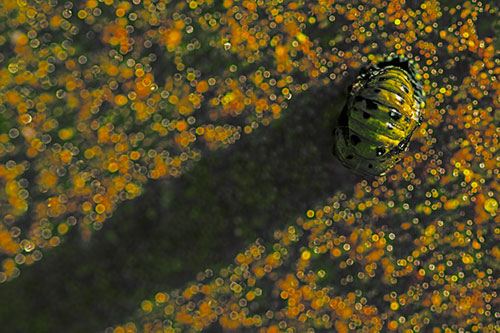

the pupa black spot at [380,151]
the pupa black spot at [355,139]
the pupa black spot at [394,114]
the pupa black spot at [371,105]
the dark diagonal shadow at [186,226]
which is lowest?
the dark diagonal shadow at [186,226]

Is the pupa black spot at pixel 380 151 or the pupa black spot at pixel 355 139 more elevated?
the pupa black spot at pixel 355 139

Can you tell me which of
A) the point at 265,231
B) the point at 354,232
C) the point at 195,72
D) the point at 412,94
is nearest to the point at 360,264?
the point at 354,232

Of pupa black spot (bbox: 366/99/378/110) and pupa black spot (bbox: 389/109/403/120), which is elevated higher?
pupa black spot (bbox: 366/99/378/110)

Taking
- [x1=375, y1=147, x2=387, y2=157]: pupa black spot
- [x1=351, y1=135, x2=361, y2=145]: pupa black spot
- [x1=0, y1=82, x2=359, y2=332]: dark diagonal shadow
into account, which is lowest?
[x1=0, y1=82, x2=359, y2=332]: dark diagonal shadow

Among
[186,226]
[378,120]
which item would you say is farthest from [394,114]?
[186,226]

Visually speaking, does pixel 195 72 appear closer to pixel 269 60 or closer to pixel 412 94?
pixel 269 60
